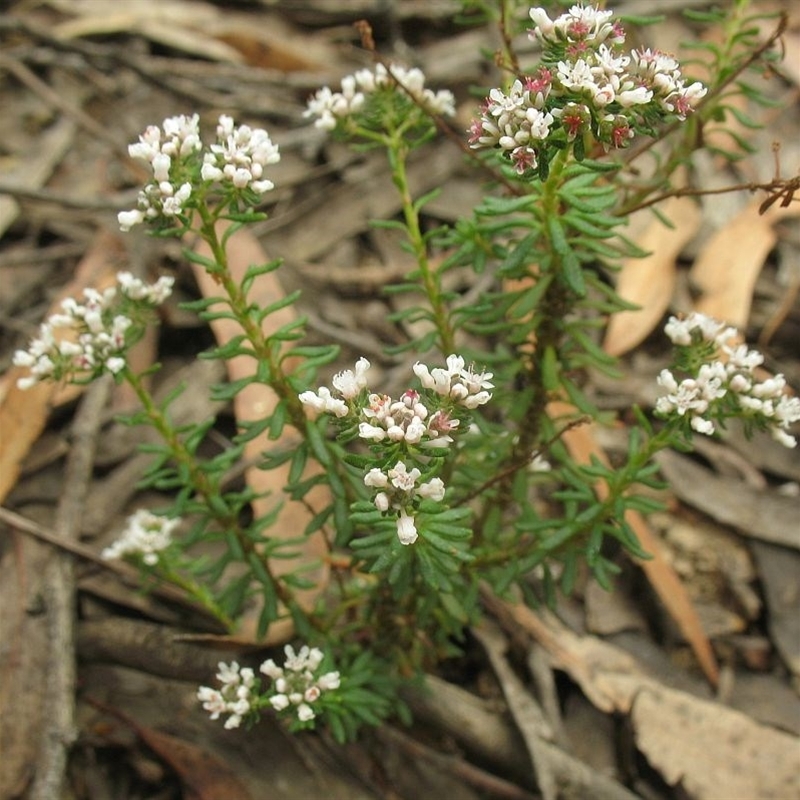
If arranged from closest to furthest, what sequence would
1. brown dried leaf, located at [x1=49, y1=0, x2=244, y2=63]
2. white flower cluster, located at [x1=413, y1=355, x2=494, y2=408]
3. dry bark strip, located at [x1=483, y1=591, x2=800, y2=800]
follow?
white flower cluster, located at [x1=413, y1=355, x2=494, y2=408]
dry bark strip, located at [x1=483, y1=591, x2=800, y2=800]
brown dried leaf, located at [x1=49, y1=0, x2=244, y2=63]

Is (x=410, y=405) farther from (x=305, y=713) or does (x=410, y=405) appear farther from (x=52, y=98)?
(x=52, y=98)

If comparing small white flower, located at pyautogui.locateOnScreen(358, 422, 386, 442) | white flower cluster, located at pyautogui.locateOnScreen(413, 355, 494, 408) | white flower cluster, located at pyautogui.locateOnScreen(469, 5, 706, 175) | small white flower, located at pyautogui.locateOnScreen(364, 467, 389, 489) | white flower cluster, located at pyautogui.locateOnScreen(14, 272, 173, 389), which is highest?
white flower cluster, located at pyautogui.locateOnScreen(14, 272, 173, 389)

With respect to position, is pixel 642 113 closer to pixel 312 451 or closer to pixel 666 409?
pixel 666 409

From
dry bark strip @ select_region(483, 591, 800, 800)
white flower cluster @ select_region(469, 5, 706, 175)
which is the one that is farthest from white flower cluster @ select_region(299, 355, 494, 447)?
dry bark strip @ select_region(483, 591, 800, 800)

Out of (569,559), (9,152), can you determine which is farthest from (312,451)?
(9,152)

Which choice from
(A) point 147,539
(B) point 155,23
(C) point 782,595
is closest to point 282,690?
(A) point 147,539

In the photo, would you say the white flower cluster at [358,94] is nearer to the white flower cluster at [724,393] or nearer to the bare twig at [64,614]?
the white flower cluster at [724,393]

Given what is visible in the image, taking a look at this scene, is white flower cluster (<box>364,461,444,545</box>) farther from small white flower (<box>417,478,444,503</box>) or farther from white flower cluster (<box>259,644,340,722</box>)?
white flower cluster (<box>259,644,340,722</box>)
